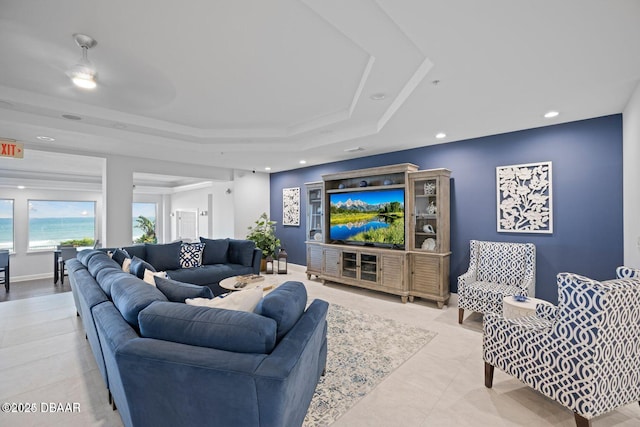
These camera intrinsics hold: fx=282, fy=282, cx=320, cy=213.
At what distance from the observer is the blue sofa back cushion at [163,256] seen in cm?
452

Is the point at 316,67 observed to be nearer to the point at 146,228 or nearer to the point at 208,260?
the point at 208,260

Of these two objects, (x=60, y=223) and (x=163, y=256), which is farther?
(x=60, y=223)

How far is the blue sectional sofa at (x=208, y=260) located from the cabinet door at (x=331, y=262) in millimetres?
1284

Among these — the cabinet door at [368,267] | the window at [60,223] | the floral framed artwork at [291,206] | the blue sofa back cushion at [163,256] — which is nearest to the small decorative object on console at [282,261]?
the floral framed artwork at [291,206]

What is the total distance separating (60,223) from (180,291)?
8.24 m

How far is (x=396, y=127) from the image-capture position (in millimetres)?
3760

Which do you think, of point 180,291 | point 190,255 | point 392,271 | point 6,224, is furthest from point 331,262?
point 6,224

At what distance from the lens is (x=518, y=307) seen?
2.81 m

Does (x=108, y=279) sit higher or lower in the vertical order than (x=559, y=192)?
lower

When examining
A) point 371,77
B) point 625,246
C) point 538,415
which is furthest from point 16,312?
point 625,246

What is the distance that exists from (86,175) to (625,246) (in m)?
10.2

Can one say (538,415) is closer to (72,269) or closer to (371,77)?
(371,77)

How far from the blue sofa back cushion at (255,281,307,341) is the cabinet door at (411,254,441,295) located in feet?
9.73

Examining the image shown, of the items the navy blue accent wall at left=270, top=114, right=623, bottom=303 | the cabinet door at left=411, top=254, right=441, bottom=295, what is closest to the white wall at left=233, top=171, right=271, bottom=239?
the cabinet door at left=411, top=254, right=441, bottom=295
